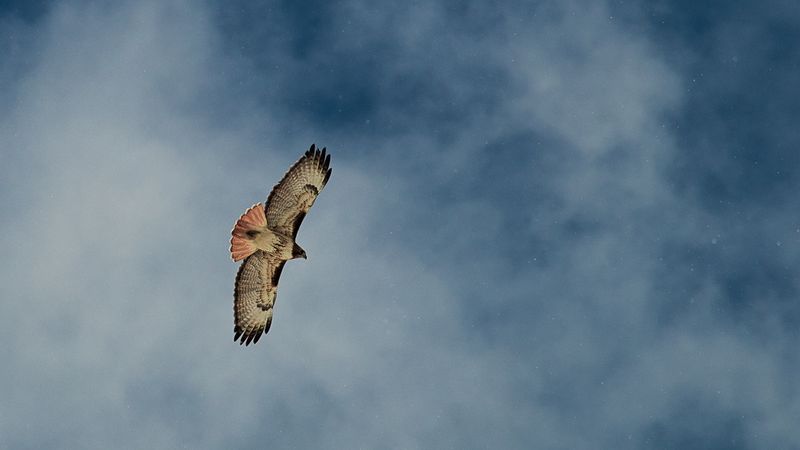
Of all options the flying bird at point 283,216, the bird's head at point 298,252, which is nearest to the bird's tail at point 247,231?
the flying bird at point 283,216

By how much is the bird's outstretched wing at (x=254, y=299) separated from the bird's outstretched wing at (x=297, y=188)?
1.84m

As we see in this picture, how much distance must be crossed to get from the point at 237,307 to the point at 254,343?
1.11m

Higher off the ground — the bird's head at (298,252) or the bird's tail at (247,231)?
the bird's head at (298,252)

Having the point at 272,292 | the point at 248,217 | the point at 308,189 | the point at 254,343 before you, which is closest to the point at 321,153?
the point at 308,189

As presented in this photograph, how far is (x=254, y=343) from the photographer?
23.2m

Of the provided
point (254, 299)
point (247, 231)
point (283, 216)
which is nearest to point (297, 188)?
point (283, 216)

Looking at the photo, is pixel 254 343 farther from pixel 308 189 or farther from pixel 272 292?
pixel 308 189

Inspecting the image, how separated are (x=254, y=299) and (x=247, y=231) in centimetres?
287

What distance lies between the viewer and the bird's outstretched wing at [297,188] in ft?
66.8

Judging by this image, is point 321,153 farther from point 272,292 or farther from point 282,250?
point 272,292

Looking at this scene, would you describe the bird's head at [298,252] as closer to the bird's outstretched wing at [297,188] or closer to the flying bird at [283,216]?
the flying bird at [283,216]

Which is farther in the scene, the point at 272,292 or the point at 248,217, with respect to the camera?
the point at 272,292

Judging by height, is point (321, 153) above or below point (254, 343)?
above

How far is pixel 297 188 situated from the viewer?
67.0 ft
